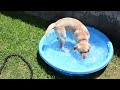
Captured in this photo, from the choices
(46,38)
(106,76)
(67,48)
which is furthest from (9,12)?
(106,76)

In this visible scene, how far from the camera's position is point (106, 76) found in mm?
4180

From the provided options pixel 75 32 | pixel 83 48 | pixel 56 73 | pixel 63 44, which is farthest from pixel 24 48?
pixel 83 48

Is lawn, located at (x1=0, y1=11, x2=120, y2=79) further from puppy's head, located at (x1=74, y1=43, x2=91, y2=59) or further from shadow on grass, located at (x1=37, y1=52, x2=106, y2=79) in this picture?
puppy's head, located at (x1=74, y1=43, x2=91, y2=59)

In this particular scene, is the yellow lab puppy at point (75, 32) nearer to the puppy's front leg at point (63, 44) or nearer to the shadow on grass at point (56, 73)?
the puppy's front leg at point (63, 44)

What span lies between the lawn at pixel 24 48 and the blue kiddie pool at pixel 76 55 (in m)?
0.15

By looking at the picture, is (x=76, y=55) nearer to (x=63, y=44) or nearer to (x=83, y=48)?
(x=63, y=44)

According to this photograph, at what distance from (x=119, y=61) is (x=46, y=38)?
53.2 inches

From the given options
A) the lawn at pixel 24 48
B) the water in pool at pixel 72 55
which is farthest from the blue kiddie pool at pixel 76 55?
the lawn at pixel 24 48

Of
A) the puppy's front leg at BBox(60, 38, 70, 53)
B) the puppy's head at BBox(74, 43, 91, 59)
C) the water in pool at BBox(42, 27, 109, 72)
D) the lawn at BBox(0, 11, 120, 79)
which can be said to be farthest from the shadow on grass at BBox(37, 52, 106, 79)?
the puppy's front leg at BBox(60, 38, 70, 53)

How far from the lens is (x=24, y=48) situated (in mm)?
4664

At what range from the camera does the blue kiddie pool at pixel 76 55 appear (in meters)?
4.05
